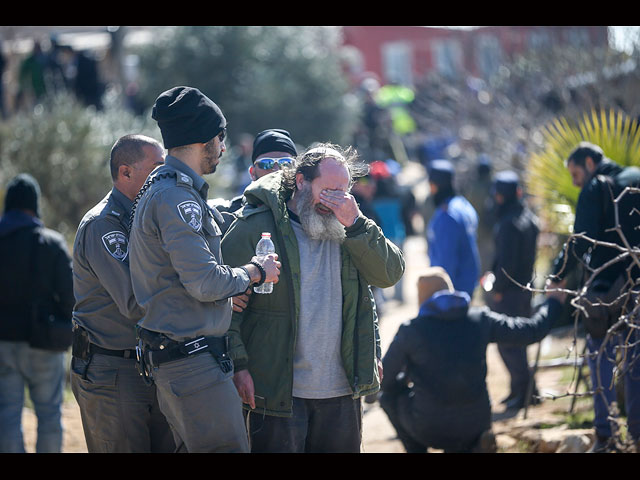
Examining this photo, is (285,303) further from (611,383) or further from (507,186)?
(507,186)

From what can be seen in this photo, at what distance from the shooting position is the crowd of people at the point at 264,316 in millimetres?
3498

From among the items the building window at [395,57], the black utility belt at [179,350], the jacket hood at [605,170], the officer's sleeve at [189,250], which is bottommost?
the black utility belt at [179,350]

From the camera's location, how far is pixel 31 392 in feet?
18.9

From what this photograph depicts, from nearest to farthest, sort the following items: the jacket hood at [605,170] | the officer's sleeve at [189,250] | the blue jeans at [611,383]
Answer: the officer's sleeve at [189,250] < the blue jeans at [611,383] < the jacket hood at [605,170]

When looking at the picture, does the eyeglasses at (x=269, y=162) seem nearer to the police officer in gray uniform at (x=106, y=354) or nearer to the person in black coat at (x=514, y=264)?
the police officer in gray uniform at (x=106, y=354)

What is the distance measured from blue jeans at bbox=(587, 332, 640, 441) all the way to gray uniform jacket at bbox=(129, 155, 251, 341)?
7.24 ft

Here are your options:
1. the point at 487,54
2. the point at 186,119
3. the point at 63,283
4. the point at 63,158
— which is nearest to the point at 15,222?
the point at 63,283

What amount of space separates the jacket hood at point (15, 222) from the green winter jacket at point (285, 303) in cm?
212

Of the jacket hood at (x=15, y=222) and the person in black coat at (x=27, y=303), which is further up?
the jacket hood at (x=15, y=222)

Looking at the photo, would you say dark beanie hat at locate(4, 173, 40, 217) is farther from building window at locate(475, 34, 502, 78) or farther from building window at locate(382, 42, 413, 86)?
building window at locate(382, 42, 413, 86)

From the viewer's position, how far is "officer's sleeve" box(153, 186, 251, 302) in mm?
3379

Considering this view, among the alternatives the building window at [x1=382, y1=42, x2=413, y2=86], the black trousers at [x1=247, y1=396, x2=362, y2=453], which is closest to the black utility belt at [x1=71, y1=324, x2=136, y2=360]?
the black trousers at [x1=247, y1=396, x2=362, y2=453]

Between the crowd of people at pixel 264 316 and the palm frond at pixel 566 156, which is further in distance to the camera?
the palm frond at pixel 566 156

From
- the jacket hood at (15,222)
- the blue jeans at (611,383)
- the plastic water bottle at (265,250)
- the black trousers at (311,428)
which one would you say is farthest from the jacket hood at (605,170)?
the jacket hood at (15,222)
